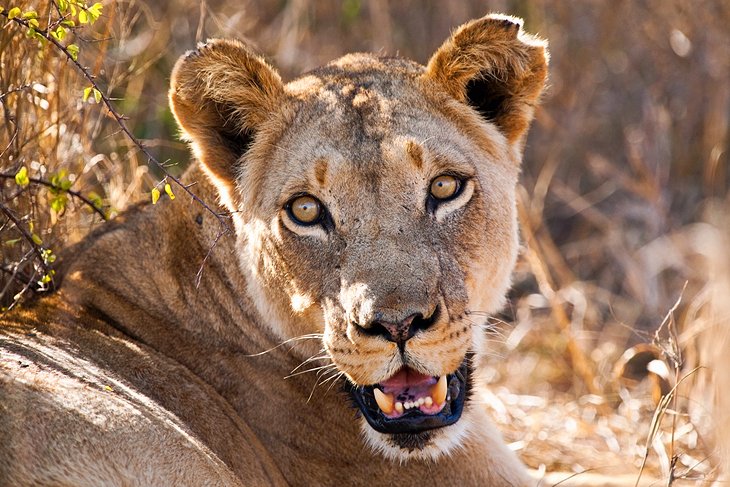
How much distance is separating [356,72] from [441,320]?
1.28 metres

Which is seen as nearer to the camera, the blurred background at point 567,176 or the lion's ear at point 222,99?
the lion's ear at point 222,99

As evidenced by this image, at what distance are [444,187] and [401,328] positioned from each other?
74 centimetres

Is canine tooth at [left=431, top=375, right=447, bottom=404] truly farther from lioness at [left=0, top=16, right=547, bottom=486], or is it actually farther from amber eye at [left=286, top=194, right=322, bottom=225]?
amber eye at [left=286, top=194, right=322, bottom=225]

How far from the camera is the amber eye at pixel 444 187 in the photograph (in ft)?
12.7

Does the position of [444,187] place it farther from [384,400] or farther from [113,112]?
[113,112]

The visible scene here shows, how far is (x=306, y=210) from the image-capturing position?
387cm

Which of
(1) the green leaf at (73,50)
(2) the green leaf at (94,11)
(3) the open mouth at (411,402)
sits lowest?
(3) the open mouth at (411,402)

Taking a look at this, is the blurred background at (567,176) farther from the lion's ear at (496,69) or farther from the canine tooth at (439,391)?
the lion's ear at (496,69)

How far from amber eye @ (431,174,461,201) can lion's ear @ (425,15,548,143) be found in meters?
0.49

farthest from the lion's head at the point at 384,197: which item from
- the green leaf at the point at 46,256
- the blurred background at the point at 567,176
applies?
the green leaf at the point at 46,256

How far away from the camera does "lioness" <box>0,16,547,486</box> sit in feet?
11.4

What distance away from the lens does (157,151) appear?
325 inches

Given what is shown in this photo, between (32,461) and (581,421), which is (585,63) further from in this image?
(32,461)

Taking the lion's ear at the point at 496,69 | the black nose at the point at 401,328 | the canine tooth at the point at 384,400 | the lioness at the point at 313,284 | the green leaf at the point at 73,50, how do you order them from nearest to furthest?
1. the black nose at the point at 401,328
2. the lioness at the point at 313,284
3. the canine tooth at the point at 384,400
4. the green leaf at the point at 73,50
5. the lion's ear at the point at 496,69
